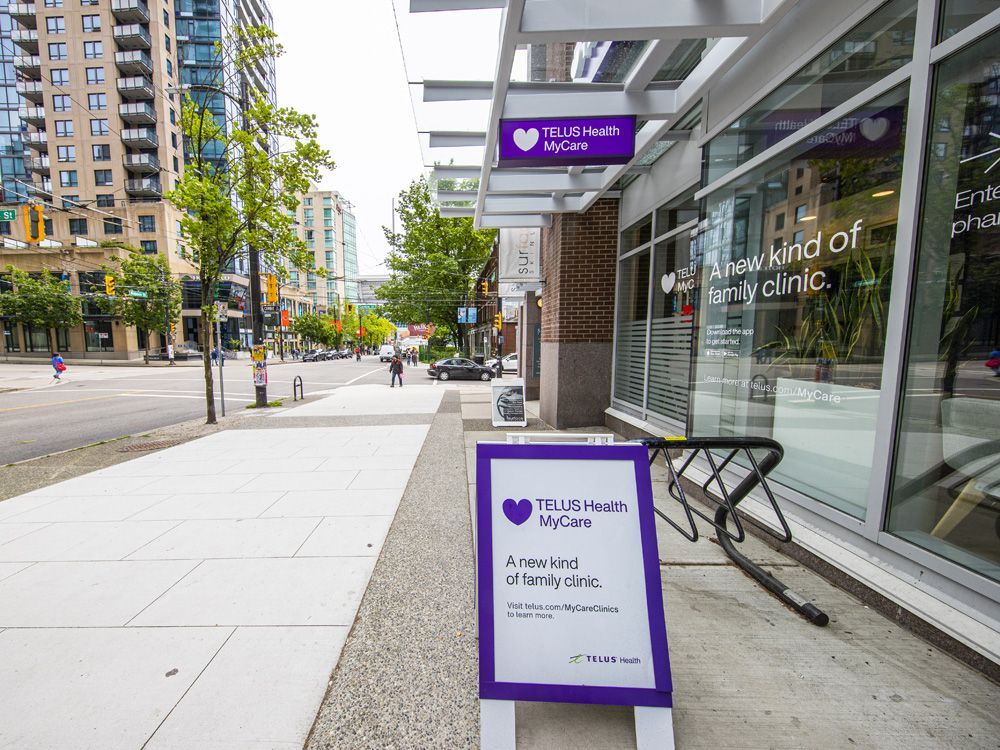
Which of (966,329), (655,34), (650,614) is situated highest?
(655,34)

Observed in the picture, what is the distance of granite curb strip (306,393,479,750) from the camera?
1964mm

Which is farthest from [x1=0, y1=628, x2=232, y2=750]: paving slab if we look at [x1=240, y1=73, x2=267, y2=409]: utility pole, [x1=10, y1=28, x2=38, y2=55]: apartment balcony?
[x1=10, y1=28, x2=38, y2=55]: apartment balcony

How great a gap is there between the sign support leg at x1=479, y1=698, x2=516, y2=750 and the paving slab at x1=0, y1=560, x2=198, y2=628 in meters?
2.49

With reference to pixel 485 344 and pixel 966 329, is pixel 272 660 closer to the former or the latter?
pixel 966 329

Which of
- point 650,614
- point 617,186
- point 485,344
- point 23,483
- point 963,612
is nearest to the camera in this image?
point 650,614

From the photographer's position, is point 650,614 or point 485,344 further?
Result: point 485,344

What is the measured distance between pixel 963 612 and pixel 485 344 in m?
38.5

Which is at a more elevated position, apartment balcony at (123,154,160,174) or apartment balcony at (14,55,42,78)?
apartment balcony at (14,55,42,78)

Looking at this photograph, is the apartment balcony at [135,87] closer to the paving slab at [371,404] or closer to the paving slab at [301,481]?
the paving slab at [371,404]

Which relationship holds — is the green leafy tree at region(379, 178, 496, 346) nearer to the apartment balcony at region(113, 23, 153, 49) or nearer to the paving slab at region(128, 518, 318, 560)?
the paving slab at region(128, 518, 318, 560)

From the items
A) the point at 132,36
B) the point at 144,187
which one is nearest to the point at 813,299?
the point at 144,187

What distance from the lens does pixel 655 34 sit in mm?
3270

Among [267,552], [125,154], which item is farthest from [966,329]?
[125,154]

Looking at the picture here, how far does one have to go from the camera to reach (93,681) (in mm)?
2252
